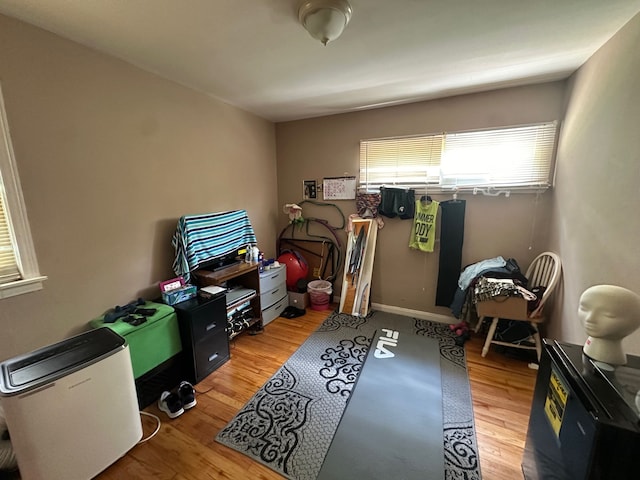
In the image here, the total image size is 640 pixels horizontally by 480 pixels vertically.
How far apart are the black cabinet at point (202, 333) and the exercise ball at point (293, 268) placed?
3.83 ft

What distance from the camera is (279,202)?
362 cm

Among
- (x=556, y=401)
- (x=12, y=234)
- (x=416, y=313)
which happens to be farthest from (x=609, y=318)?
(x=12, y=234)

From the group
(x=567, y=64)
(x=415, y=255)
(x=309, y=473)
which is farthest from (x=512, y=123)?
(x=309, y=473)

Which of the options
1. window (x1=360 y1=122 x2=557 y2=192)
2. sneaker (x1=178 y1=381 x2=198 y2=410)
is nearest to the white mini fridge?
sneaker (x1=178 y1=381 x2=198 y2=410)

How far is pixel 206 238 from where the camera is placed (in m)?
2.31

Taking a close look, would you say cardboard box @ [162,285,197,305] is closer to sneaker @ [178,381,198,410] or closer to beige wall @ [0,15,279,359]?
beige wall @ [0,15,279,359]

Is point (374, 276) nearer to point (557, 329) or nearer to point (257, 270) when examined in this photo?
point (257, 270)

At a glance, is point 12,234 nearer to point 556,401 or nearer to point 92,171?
point 92,171

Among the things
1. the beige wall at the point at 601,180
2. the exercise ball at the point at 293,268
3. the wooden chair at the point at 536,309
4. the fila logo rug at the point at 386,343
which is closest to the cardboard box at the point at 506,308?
the wooden chair at the point at 536,309

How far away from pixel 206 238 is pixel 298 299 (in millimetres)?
1418

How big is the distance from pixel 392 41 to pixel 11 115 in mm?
2179

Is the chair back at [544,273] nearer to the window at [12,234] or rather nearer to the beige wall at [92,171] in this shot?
the beige wall at [92,171]

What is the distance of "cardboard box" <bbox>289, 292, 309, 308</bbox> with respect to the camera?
3219 mm

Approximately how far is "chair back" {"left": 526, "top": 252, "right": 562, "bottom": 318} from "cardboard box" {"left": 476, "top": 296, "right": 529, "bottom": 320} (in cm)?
10
